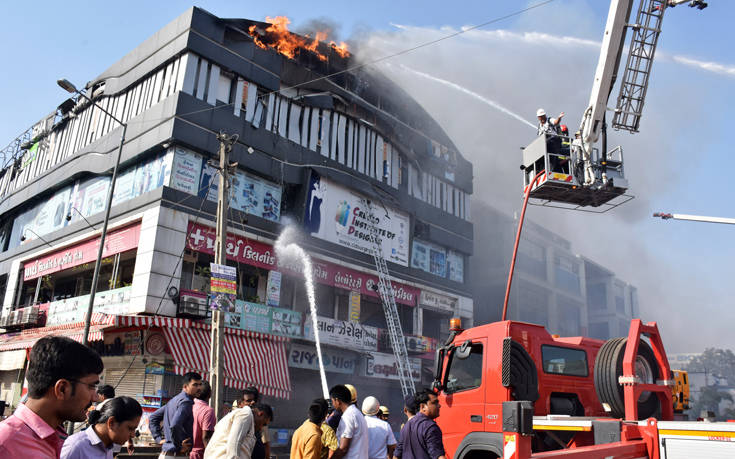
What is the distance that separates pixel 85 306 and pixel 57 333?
148 cm

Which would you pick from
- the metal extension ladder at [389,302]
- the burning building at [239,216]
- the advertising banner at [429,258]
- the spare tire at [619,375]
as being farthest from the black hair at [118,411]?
the advertising banner at [429,258]

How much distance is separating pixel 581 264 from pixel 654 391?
54368 mm

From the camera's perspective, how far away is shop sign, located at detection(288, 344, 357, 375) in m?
24.0

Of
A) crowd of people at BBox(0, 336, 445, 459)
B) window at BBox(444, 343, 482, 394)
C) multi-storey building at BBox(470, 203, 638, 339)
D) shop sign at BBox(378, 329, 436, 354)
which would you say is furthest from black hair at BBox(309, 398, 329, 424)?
multi-storey building at BBox(470, 203, 638, 339)

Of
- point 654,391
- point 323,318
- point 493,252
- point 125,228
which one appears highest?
point 493,252

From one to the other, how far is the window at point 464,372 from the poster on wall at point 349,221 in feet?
61.0

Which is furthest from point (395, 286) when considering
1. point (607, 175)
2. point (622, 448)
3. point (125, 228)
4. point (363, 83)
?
point (622, 448)

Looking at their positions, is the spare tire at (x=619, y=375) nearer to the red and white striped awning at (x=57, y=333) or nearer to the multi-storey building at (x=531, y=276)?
the red and white striped awning at (x=57, y=333)

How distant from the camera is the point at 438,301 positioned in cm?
3275

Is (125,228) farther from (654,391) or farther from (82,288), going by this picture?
(654,391)

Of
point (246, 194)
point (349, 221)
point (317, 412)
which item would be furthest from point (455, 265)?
point (317, 412)

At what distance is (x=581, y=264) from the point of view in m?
57.2

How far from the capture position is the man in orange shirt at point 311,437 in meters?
5.34

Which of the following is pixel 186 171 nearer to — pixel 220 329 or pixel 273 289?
pixel 273 289
